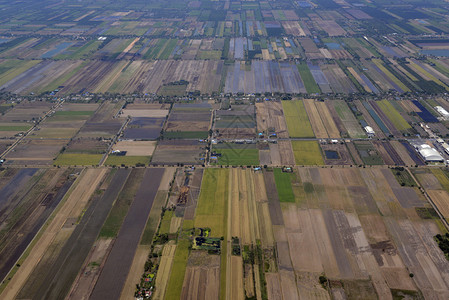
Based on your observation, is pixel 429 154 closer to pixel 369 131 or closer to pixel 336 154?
pixel 369 131

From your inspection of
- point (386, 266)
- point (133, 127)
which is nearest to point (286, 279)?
point (386, 266)

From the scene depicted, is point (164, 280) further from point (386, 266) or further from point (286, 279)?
point (386, 266)

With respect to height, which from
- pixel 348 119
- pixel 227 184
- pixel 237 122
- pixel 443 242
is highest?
pixel 348 119

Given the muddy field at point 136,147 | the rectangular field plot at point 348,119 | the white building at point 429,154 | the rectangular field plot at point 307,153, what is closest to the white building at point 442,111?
the white building at point 429,154

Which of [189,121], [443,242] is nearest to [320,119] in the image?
[189,121]

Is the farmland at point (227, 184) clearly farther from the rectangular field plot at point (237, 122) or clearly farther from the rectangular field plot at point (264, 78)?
the rectangular field plot at point (264, 78)
